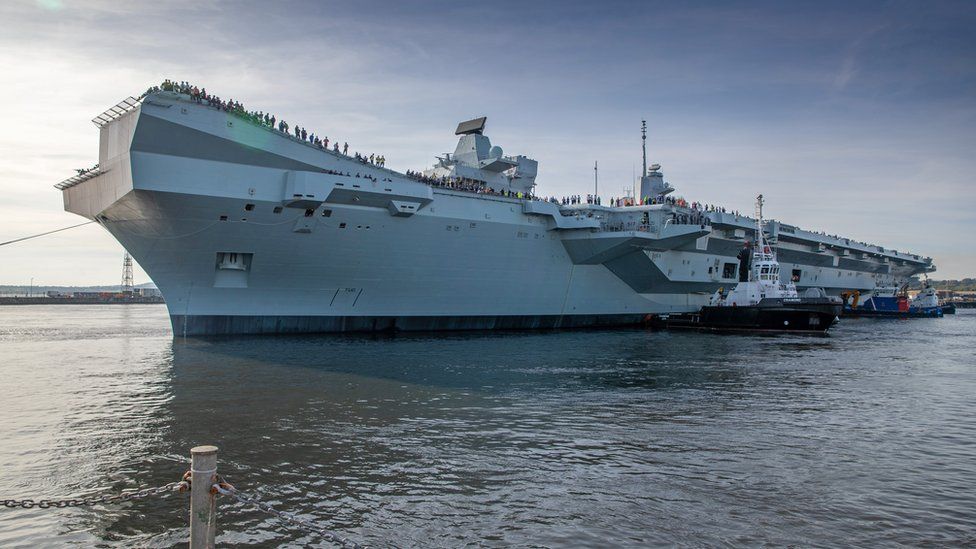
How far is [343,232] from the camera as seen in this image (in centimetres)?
2511

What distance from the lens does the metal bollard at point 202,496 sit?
4.66 m

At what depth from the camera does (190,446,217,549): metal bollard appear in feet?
15.3

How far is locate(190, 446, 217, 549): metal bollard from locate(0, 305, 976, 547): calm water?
1.83 meters

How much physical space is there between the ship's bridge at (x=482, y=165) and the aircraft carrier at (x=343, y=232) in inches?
4.2

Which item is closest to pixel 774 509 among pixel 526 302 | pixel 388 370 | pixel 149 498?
pixel 149 498

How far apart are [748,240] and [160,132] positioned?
35.2 metres

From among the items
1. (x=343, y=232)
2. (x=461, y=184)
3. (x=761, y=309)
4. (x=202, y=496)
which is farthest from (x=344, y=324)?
(x=761, y=309)

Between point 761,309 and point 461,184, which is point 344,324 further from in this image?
point 761,309

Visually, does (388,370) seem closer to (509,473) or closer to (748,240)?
(509,473)

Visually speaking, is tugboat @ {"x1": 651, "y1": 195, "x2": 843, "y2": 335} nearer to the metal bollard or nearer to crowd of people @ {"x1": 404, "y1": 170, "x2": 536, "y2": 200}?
crowd of people @ {"x1": 404, "y1": 170, "x2": 536, "y2": 200}

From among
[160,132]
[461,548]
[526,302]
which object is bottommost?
[461,548]

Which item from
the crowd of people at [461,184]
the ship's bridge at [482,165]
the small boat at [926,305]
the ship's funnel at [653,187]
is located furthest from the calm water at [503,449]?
the small boat at [926,305]

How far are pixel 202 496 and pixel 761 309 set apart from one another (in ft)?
118

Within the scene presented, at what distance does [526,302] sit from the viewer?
33.0 meters
